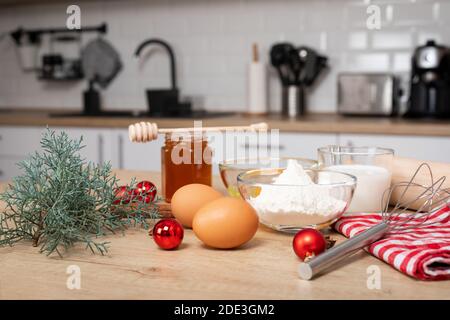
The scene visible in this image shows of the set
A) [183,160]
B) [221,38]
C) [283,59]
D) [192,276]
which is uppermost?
[221,38]

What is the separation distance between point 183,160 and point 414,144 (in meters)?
1.47

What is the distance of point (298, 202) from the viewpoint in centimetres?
94

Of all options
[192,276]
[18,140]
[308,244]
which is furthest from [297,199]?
[18,140]

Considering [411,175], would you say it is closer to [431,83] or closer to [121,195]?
[121,195]

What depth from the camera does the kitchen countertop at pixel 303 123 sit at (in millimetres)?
2393

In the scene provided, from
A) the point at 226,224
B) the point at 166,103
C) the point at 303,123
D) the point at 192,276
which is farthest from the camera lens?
the point at 166,103

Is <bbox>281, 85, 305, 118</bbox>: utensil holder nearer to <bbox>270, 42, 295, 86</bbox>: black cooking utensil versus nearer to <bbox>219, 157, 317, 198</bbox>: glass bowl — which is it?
<bbox>270, 42, 295, 86</bbox>: black cooking utensil

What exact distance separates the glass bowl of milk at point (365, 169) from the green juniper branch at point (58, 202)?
38cm

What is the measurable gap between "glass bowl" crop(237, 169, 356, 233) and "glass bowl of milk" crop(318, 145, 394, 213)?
4.7 inches

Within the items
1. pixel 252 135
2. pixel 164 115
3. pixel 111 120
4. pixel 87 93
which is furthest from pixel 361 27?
pixel 87 93

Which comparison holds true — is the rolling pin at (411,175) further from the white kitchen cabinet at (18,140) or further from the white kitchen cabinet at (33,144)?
the white kitchen cabinet at (18,140)

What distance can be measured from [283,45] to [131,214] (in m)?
2.14

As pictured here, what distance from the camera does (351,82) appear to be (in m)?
2.86

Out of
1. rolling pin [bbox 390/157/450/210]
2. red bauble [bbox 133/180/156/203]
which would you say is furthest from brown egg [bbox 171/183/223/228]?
rolling pin [bbox 390/157/450/210]
